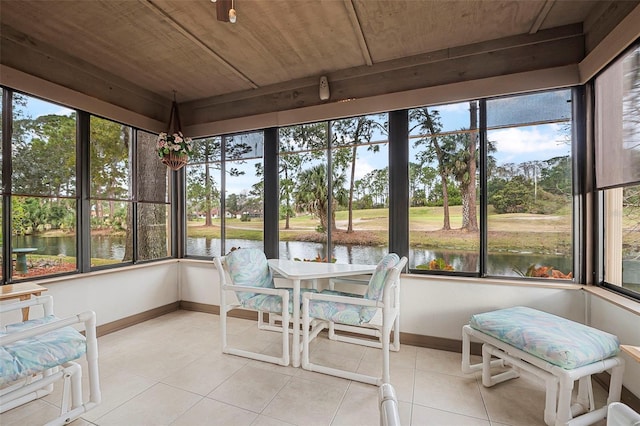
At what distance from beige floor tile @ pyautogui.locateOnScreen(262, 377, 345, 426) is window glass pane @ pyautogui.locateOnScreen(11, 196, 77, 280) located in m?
2.56

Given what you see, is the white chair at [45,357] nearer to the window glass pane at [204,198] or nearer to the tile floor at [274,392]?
the tile floor at [274,392]

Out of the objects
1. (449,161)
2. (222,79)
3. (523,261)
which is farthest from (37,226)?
(523,261)

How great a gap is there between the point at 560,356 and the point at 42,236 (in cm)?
422

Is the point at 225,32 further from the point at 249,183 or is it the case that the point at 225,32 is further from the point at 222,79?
the point at 249,183

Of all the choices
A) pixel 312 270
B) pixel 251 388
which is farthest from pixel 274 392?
pixel 312 270

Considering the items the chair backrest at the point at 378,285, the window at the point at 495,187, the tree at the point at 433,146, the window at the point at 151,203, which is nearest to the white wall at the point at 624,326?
the window at the point at 495,187

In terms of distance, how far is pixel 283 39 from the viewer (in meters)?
2.59

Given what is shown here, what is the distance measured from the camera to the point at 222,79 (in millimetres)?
3375

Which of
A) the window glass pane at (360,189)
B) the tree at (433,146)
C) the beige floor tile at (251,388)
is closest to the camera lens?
the beige floor tile at (251,388)

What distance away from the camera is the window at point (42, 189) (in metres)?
2.52

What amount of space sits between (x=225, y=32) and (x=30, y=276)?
286cm

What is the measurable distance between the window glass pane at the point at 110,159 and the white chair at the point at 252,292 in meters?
1.69

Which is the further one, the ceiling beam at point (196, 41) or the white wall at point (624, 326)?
the ceiling beam at point (196, 41)

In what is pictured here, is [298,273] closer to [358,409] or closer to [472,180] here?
[358,409]
